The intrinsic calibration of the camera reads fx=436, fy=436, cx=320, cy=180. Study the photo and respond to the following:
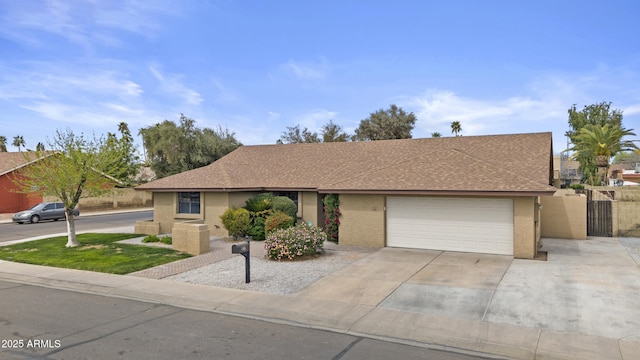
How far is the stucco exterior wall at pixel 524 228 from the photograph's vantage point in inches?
610

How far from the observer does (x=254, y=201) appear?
2147 cm

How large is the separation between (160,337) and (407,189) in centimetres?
1128

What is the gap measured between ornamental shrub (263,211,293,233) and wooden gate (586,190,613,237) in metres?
14.3

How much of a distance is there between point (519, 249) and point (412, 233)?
13.1 ft

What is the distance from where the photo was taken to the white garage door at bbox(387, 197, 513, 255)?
637 inches

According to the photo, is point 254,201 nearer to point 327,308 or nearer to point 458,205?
point 458,205

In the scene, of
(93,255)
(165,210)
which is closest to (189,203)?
(165,210)

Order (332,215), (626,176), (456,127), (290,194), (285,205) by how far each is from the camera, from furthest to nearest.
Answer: (456,127)
(626,176)
(290,194)
(285,205)
(332,215)

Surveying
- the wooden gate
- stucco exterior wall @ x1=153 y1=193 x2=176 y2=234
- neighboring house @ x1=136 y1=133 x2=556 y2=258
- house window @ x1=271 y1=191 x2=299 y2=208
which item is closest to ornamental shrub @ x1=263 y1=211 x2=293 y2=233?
Answer: neighboring house @ x1=136 y1=133 x2=556 y2=258

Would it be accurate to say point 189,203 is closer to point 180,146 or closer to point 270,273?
point 270,273

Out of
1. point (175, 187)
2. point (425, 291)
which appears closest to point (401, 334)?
point (425, 291)

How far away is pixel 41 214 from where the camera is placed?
32.3 metres

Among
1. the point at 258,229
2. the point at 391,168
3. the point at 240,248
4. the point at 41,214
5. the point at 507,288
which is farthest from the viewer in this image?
the point at 41,214

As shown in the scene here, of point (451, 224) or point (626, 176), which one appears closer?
point (451, 224)
